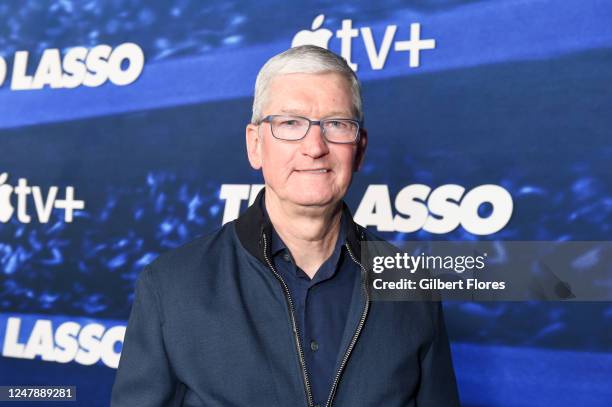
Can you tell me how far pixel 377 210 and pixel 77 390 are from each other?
45.5 inches

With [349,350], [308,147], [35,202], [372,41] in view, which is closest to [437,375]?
[349,350]

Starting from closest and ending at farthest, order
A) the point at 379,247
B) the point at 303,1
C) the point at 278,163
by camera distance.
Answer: the point at 278,163 < the point at 379,247 < the point at 303,1

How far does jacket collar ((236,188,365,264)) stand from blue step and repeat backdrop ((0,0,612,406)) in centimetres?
74

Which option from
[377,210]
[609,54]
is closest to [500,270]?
[377,210]

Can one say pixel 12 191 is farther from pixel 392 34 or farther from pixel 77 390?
pixel 392 34

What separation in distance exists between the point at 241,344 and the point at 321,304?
14cm

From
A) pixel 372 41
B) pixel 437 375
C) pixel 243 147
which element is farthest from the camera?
pixel 243 147

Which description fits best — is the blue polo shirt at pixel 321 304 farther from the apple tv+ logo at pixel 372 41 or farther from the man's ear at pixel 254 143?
the apple tv+ logo at pixel 372 41

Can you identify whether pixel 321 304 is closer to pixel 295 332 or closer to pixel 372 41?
pixel 295 332

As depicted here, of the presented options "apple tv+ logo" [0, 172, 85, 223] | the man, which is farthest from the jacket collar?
"apple tv+ logo" [0, 172, 85, 223]

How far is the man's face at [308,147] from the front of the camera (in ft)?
3.78

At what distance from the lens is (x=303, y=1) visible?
7.04 feet

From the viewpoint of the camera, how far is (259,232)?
120 centimetres

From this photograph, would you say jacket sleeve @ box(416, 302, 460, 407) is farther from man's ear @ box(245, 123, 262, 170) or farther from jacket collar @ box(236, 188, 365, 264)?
man's ear @ box(245, 123, 262, 170)
